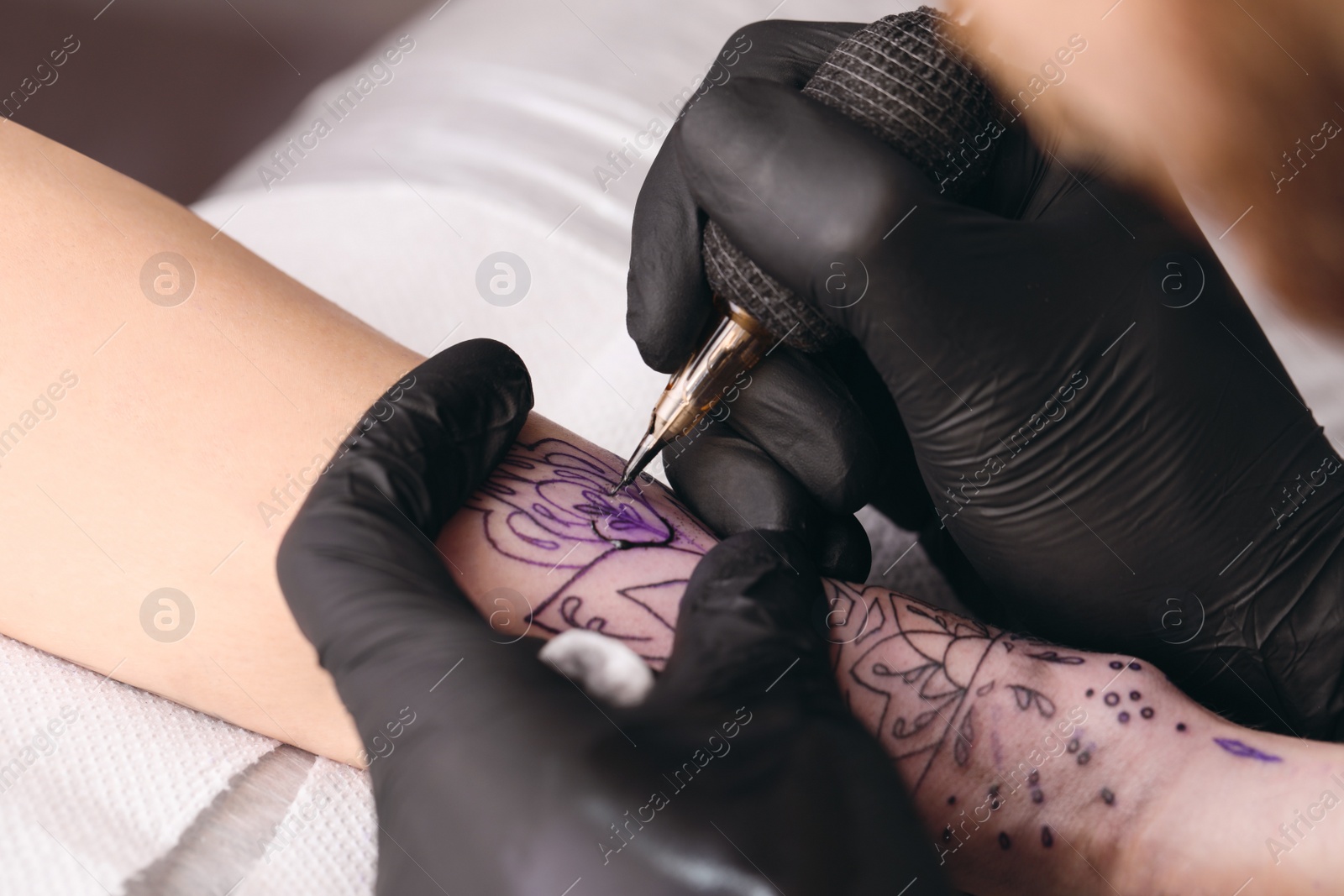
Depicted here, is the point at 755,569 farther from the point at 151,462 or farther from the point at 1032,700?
the point at 151,462

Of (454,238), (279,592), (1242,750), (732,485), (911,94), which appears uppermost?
(911,94)

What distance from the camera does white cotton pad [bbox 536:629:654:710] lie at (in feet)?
2.57

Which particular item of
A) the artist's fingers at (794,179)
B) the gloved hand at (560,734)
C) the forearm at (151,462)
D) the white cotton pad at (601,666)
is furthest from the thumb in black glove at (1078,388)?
the forearm at (151,462)

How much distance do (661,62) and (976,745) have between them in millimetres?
1552

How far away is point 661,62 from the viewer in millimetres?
1811

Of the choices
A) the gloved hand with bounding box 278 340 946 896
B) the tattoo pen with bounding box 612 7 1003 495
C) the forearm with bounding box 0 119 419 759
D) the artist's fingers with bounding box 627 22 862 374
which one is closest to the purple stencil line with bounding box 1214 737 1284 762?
the gloved hand with bounding box 278 340 946 896

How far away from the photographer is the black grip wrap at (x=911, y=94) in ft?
2.55

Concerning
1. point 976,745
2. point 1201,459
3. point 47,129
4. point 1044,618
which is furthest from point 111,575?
point 47,129

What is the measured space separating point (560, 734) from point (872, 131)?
0.63 m

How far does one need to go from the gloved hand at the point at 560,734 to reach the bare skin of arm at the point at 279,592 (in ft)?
0.28

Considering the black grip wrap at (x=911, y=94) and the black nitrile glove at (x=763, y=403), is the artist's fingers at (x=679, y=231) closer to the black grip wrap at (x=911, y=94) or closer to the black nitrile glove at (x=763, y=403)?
the black nitrile glove at (x=763, y=403)

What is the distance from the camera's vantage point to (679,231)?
3.14ft

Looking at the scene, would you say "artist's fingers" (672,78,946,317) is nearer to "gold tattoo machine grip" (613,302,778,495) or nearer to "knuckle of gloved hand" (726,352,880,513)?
"gold tattoo machine grip" (613,302,778,495)

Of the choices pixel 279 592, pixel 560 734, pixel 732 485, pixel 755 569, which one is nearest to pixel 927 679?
pixel 755 569
